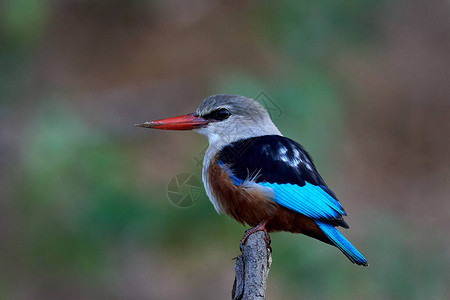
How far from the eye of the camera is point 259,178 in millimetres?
3068

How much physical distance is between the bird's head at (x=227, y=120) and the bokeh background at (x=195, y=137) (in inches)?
24.9

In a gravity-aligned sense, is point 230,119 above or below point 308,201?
above

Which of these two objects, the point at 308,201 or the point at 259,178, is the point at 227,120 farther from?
the point at 308,201

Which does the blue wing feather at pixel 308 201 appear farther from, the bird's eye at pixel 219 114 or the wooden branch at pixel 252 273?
the bird's eye at pixel 219 114

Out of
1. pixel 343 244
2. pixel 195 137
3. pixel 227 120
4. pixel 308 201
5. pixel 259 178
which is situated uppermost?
pixel 195 137

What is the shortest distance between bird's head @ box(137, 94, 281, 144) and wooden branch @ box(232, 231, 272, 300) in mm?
992

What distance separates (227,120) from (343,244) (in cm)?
107

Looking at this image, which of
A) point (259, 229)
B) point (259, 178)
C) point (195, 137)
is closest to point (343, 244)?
point (259, 229)

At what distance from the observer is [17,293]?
5.39 m

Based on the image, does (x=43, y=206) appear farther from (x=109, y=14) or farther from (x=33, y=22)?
(x=109, y=14)

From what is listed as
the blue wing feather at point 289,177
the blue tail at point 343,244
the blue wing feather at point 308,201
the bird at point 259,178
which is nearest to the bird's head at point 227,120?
the bird at point 259,178

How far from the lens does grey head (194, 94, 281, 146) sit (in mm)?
3498

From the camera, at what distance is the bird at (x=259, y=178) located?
9.38 feet

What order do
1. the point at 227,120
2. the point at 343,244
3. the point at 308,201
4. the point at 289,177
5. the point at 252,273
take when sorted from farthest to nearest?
the point at 227,120
the point at 289,177
the point at 308,201
the point at 343,244
the point at 252,273
